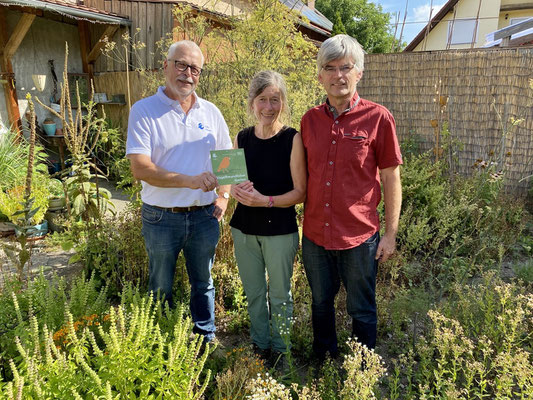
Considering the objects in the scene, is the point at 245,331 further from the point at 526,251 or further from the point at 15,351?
the point at 526,251

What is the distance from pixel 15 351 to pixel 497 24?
76.8ft

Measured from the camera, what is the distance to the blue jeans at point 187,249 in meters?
2.39

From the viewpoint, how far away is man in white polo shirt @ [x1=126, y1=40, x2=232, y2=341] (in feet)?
7.33

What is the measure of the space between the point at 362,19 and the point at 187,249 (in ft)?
114

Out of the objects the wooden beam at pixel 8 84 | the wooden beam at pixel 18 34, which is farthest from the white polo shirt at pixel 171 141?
the wooden beam at pixel 18 34

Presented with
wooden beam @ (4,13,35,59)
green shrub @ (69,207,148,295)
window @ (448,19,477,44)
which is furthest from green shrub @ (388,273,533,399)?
window @ (448,19,477,44)

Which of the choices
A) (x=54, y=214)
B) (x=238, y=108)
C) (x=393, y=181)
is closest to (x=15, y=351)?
(x=393, y=181)

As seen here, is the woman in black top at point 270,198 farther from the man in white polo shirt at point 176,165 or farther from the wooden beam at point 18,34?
the wooden beam at point 18,34

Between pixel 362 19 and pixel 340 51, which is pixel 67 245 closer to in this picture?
pixel 340 51

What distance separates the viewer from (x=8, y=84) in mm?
7207

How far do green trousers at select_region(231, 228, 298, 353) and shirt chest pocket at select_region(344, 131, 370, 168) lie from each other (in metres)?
0.64

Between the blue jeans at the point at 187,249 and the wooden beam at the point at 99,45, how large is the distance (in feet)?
Result: 23.4

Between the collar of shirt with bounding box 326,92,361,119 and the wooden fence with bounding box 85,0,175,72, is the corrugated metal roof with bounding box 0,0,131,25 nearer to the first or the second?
the wooden fence with bounding box 85,0,175,72

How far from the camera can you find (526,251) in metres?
4.55
